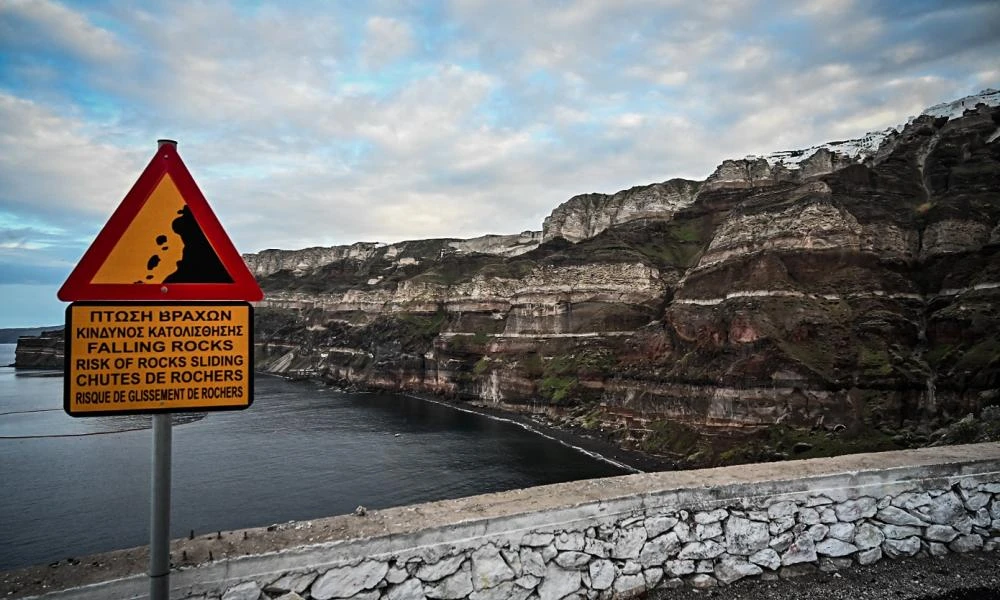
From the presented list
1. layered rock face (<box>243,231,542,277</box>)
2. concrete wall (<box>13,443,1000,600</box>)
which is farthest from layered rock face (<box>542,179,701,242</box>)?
concrete wall (<box>13,443,1000,600</box>)

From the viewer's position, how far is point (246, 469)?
42281 millimetres

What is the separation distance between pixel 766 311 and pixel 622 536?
4362 cm

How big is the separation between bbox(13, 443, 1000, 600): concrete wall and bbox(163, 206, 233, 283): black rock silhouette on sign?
236 centimetres

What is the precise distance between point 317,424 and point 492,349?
1048 inches

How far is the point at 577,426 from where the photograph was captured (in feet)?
183

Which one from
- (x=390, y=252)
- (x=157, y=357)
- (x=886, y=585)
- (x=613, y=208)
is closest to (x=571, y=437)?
(x=886, y=585)

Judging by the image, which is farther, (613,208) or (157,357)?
(613,208)

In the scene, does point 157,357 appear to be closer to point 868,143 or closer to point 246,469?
point 246,469

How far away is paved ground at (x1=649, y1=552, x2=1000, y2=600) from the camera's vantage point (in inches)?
205

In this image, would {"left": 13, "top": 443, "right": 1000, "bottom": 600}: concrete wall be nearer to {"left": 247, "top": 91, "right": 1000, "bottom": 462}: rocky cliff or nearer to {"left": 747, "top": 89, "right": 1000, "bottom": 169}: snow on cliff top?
{"left": 247, "top": 91, "right": 1000, "bottom": 462}: rocky cliff

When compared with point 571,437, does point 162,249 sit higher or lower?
higher

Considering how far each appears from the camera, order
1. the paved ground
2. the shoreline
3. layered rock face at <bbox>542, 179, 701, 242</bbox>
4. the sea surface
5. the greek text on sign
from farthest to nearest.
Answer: layered rock face at <bbox>542, 179, 701, 242</bbox>
the shoreline
the sea surface
the paved ground
the greek text on sign

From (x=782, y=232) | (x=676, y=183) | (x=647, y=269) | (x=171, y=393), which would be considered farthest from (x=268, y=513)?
(x=676, y=183)

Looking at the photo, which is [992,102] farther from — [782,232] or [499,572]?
[499,572]
